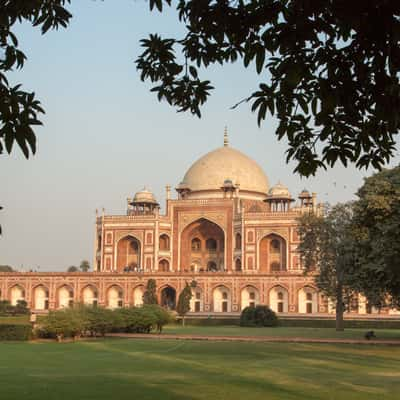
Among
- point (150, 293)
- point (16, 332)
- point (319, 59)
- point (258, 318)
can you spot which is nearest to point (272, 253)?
point (150, 293)

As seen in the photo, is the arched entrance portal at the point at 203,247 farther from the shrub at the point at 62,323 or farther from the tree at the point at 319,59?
the tree at the point at 319,59

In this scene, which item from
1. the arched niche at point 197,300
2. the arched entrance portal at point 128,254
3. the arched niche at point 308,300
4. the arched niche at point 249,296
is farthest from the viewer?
the arched entrance portal at point 128,254

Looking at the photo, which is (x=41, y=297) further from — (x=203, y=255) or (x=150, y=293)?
(x=203, y=255)

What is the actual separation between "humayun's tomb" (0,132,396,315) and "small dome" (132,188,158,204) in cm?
10

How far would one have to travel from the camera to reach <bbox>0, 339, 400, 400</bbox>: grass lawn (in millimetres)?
10484

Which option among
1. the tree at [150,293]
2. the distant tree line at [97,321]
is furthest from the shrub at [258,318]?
the tree at [150,293]

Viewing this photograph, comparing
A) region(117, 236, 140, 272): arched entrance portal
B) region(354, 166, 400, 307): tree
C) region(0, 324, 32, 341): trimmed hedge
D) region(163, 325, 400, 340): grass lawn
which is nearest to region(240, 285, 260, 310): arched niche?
region(117, 236, 140, 272): arched entrance portal

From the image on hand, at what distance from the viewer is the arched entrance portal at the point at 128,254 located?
5212 centimetres

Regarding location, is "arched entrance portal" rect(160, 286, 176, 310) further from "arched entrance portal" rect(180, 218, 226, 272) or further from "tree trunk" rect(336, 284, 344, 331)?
"tree trunk" rect(336, 284, 344, 331)

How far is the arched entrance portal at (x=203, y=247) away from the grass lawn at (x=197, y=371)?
3135 centimetres

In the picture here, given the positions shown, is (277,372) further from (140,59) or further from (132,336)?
(132,336)

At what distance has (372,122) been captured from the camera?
5.30m

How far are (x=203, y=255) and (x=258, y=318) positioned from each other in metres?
18.0

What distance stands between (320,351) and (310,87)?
568 inches
